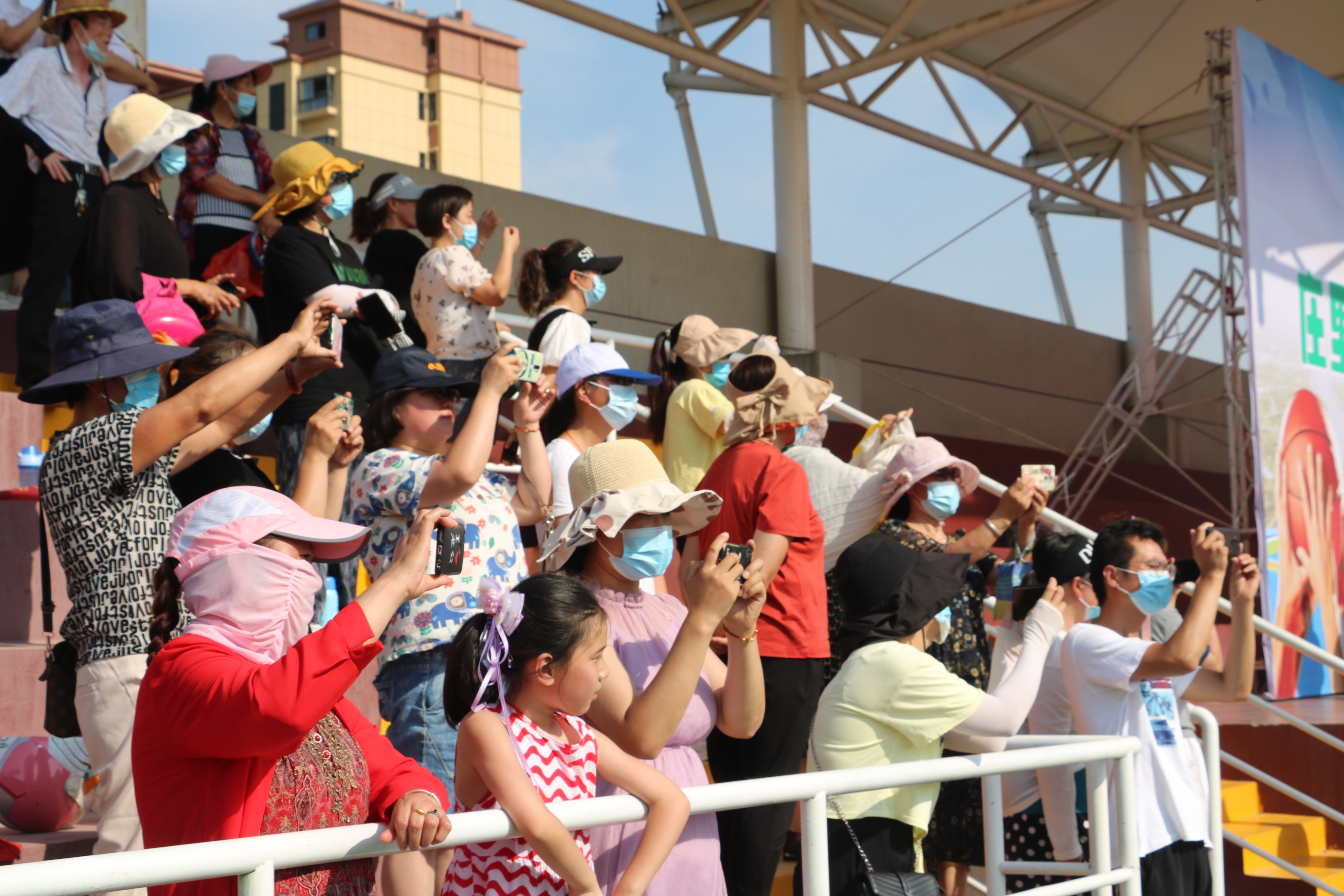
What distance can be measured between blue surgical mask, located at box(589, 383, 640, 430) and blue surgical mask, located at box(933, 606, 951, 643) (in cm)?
110

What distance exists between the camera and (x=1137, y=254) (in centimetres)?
1568

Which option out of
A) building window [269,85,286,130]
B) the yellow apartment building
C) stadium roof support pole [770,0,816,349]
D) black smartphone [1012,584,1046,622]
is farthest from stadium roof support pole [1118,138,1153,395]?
building window [269,85,286,130]

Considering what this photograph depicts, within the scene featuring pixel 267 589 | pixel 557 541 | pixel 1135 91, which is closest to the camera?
pixel 267 589

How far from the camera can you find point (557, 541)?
2615mm

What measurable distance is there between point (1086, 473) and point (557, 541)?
1330cm

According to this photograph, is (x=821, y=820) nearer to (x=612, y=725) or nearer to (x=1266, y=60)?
(x=612, y=725)

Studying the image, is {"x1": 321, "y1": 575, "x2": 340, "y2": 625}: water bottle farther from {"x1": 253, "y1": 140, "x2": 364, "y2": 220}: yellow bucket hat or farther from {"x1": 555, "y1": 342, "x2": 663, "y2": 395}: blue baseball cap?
{"x1": 253, "y1": 140, "x2": 364, "y2": 220}: yellow bucket hat

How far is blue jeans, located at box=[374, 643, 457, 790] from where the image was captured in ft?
9.77

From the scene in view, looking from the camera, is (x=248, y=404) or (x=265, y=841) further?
(x=248, y=404)

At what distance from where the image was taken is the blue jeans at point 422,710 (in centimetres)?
298

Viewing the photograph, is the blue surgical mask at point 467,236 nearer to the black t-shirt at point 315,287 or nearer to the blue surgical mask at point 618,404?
the black t-shirt at point 315,287

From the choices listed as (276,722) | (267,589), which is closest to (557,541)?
(267,589)

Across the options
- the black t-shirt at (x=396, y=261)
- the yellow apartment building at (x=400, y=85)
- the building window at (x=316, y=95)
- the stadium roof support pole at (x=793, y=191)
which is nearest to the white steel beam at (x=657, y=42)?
the stadium roof support pole at (x=793, y=191)

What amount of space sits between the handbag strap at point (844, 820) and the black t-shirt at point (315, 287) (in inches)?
75.2
